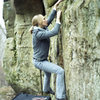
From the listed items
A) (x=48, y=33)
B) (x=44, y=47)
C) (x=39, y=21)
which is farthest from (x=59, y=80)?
(x=39, y=21)

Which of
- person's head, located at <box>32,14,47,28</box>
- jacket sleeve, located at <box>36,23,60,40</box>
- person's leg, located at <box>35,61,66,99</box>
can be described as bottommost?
person's leg, located at <box>35,61,66,99</box>

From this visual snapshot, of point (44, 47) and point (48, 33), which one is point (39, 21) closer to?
point (48, 33)

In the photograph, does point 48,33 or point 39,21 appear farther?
point 39,21

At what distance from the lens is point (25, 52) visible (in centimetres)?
841

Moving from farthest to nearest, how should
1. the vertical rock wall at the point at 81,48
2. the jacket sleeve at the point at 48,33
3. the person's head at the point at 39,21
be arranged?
the person's head at the point at 39,21 → the jacket sleeve at the point at 48,33 → the vertical rock wall at the point at 81,48

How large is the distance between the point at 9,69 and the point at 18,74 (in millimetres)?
786

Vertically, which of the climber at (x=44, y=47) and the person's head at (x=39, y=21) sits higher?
the person's head at (x=39, y=21)

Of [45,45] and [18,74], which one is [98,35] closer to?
[45,45]

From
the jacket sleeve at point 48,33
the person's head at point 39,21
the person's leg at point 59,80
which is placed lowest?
the person's leg at point 59,80

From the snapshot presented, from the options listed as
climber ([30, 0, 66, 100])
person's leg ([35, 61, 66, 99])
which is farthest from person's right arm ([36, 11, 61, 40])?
person's leg ([35, 61, 66, 99])

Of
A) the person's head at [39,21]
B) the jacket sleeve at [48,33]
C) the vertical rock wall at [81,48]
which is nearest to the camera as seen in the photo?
the vertical rock wall at [81,48]

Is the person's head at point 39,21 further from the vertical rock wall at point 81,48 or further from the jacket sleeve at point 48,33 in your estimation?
the vertical rock wall at point 81,48

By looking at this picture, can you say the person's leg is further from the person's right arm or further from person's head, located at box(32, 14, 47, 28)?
person's head, located at box(32, 14, 47, 28)

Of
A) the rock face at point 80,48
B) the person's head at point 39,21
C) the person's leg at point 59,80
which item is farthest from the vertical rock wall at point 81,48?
the person's head at point 39,21
